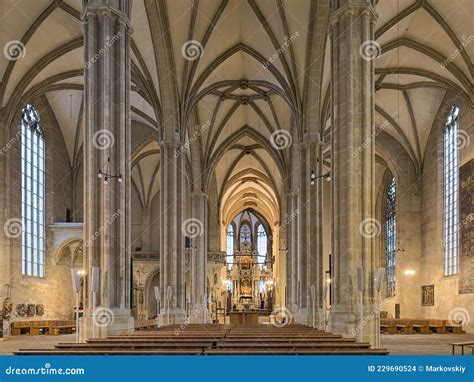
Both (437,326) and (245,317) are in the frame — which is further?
(245,317)

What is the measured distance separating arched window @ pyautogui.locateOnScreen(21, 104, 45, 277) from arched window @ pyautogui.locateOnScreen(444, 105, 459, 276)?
23.2m

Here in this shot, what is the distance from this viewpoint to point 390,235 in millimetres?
42406

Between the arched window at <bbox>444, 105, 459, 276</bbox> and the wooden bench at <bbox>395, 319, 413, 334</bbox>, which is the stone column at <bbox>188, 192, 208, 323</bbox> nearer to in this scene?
the wooden bench at <bbox>395, 319, 413, 334</bbox>

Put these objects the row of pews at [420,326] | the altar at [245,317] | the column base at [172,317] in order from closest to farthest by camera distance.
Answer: the column base at [172,317] → the row of pews at [420,326] → the altar at [245,317]

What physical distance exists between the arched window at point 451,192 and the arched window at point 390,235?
9290mm

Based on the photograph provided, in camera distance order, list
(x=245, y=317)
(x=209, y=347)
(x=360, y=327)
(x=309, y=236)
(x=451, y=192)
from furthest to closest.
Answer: (x=245, y=317) < (x=451, y=192) < (x=309, y=236) < (x=360, y=327) < (x=209, y=347)

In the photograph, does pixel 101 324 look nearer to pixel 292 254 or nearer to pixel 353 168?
pixel 353 168

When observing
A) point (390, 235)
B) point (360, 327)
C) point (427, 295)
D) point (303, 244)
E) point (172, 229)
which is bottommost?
point (427, 295)

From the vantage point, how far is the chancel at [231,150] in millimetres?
15258

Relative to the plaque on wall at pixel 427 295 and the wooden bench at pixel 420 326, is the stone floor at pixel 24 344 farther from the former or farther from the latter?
the plaque on wall at pixel 427 295

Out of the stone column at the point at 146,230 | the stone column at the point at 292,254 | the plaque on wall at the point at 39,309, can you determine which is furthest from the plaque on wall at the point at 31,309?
the stone column at the point at 146,230

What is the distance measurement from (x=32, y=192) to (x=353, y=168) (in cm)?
2211

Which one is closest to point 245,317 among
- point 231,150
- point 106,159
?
point 231,150

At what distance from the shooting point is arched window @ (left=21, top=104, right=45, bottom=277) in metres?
30.7
